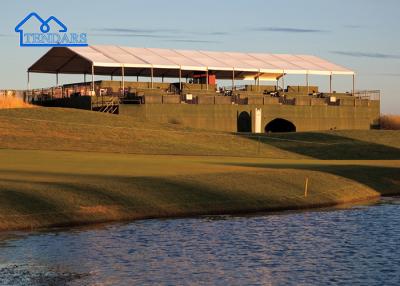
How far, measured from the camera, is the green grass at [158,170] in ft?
106

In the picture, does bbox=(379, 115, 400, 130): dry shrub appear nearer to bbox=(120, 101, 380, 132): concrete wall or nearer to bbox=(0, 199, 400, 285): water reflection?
bbox=(120, 101, 380, 132): concrete wall

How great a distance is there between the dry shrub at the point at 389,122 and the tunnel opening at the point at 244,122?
683 inches

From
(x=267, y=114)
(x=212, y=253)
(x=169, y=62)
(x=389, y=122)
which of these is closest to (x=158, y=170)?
(x=212, y=253)

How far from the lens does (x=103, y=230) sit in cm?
2864

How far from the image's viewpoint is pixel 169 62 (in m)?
82.9

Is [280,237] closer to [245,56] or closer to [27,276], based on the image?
[27,276]

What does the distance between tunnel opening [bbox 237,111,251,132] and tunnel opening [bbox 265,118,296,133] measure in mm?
4839

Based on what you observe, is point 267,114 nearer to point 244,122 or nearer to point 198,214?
point 244,122

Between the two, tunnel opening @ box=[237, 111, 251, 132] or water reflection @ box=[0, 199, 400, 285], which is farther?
tunnel opening @ box=[237, 111, 251, 132]

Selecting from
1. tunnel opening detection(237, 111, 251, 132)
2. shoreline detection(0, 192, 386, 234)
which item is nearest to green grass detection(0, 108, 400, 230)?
shoreline detection(0, 192, 386, 234)

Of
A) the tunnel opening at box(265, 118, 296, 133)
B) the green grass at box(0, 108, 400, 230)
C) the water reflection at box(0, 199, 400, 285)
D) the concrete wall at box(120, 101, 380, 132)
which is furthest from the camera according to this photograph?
the tunnel opening at box(265, 118, 296, 133)

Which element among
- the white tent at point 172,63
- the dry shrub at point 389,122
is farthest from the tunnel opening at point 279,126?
the dry shrub at point 389,122

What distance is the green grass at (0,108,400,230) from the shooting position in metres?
32.2

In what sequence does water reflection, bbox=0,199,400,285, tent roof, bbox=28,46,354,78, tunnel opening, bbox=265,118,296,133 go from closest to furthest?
water reflection, bbox=0,199,400,285 → tent roof, bbox=28,46,354,78 → tunnel opening, bbox=265,118,296,133
